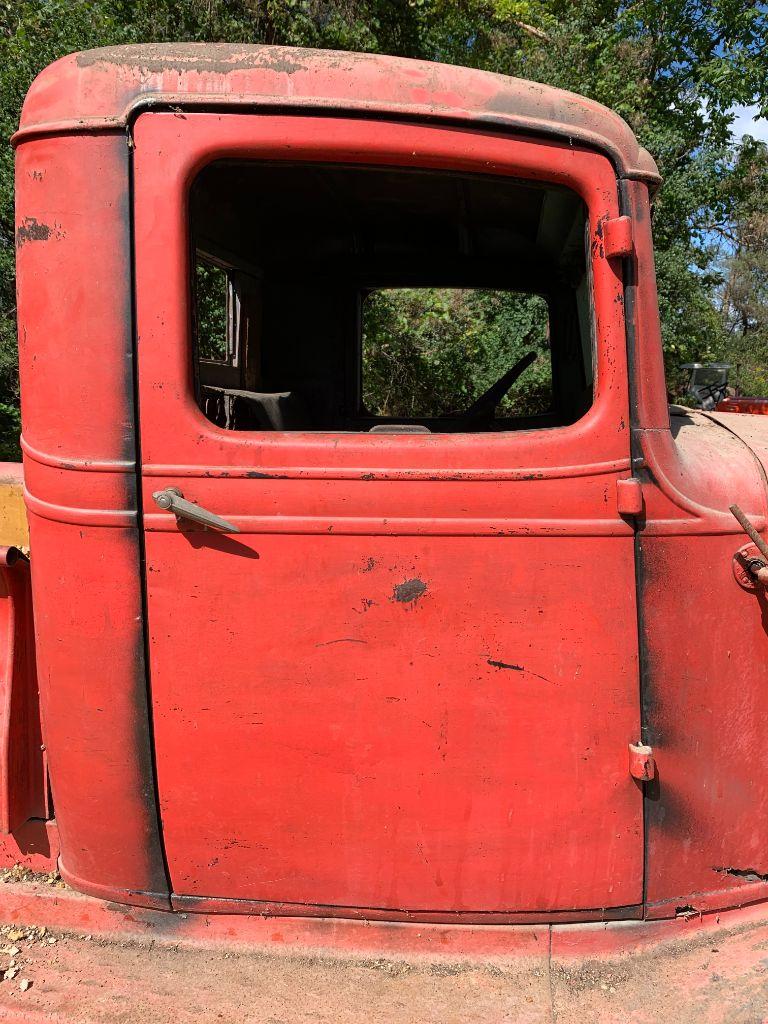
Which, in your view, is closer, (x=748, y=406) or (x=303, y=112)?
(x=303, y=112)

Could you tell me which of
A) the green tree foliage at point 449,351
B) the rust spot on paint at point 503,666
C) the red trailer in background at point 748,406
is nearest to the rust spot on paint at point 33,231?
the rust spot on paint at point 503,666

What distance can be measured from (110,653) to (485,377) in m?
3.79

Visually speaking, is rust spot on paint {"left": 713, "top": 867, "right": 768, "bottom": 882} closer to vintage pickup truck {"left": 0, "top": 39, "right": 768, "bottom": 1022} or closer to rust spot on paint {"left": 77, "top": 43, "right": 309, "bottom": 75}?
vintage pickup truck {"left": 0, "top": 39, "right": 768, "bottom": 1022}

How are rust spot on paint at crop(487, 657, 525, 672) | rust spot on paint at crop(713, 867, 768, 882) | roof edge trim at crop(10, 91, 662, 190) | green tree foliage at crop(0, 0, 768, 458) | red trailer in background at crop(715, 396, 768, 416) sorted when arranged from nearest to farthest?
roof edge trim at crop(10, 91, 662, 190) < rust spot on paint at crop(487, 657, 525, 672) < rust spot on paint at crop(713, 867, 768, 882) < red trailer in background at crop(715, 396, 768, 416) < green tree foliage at crop(0, 0, 768, 458)

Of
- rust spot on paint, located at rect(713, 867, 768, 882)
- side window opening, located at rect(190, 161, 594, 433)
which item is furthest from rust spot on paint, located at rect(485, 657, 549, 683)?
side window opening, located at rect(190, 161, 594, 433)

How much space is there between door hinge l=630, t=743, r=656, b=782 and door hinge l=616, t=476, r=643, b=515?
0.49 m

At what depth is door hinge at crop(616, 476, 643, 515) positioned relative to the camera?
5.41 ft

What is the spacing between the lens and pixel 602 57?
10859mm

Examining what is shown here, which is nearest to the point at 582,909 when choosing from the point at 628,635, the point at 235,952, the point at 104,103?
the point at 628,635

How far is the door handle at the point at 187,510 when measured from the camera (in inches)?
63.6

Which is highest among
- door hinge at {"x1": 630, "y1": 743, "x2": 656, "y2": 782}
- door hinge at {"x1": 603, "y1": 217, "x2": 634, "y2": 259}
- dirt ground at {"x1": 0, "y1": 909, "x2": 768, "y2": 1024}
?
door hinge at {"x1": 603, "y1": 217, "x2": 634, "y2": 259}

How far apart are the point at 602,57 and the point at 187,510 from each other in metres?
11.5

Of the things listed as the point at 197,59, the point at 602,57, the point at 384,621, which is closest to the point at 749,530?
the point at 384,621

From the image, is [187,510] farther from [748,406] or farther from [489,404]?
[748,406]
